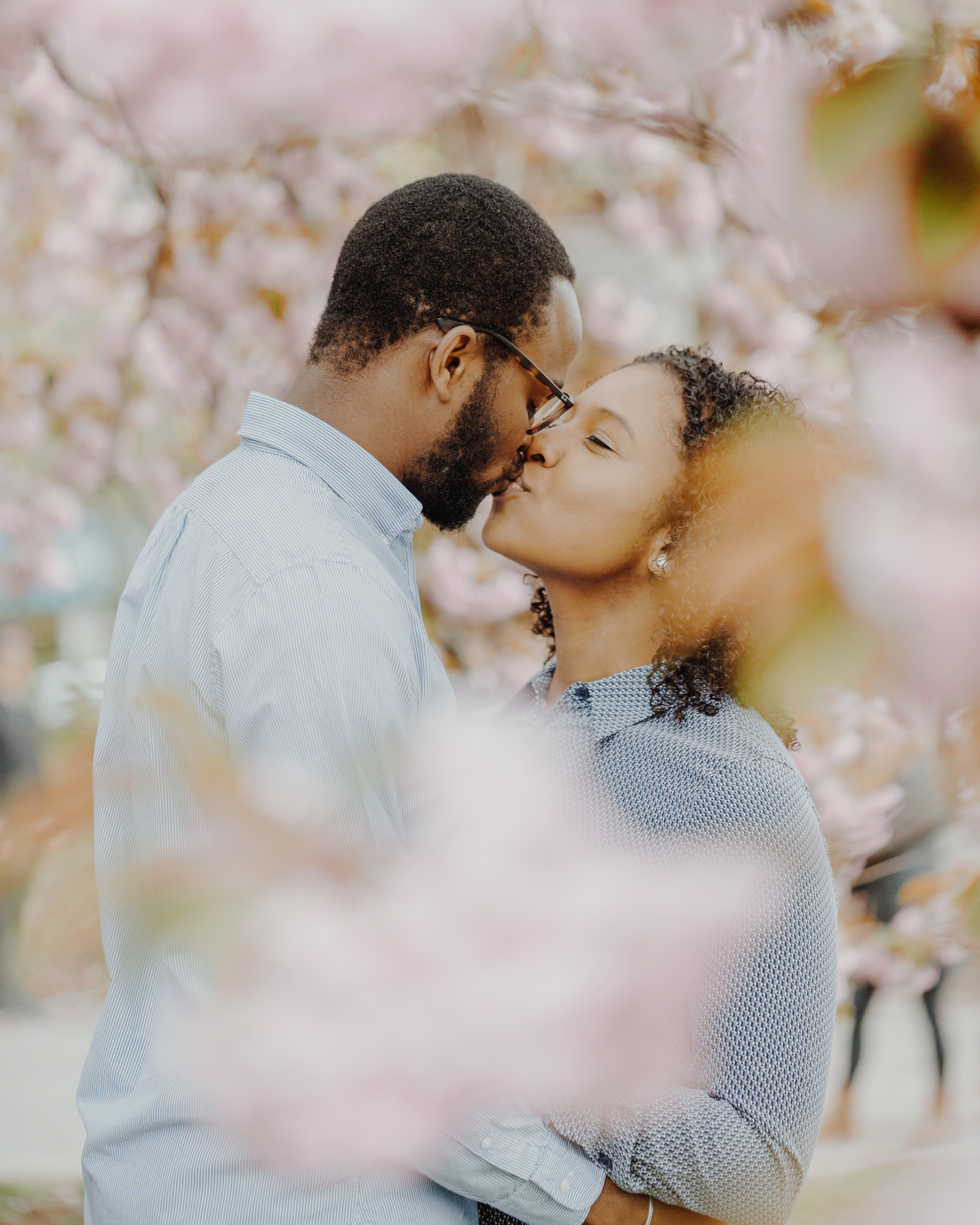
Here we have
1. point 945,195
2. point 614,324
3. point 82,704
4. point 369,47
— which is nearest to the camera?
point 945,195

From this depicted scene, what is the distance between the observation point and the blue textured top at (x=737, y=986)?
1109 millimetres

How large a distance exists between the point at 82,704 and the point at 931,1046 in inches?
123

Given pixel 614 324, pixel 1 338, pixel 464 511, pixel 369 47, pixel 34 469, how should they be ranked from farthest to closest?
1. pixel 34 469
2. pixel 1 338
3. pixel 614 324
4. pixel 464 511
5. pixel 369 47

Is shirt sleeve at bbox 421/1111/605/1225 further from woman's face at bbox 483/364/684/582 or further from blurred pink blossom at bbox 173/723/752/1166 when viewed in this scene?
woman's face at bbox 483/364/684/582

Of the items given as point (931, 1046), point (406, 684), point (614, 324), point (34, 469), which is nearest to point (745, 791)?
point (406, 684)

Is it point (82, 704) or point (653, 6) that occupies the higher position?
point (653, 6)

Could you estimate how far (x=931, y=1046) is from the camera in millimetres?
2949

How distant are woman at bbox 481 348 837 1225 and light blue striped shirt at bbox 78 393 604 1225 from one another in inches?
6.3

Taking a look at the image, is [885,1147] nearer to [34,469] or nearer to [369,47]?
[369,47]

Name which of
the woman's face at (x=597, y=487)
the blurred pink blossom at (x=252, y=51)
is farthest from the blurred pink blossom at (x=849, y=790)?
the blurred pink blossom at (x=252, y=51)

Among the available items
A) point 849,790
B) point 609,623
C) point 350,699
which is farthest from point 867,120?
point 849,790

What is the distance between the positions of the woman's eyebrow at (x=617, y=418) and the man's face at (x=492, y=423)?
90mm

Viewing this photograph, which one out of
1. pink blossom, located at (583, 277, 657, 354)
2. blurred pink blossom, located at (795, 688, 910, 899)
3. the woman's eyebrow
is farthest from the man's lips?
pink blossom, located at (583, 277, 657, 354)

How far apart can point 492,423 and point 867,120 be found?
3.34 ft
